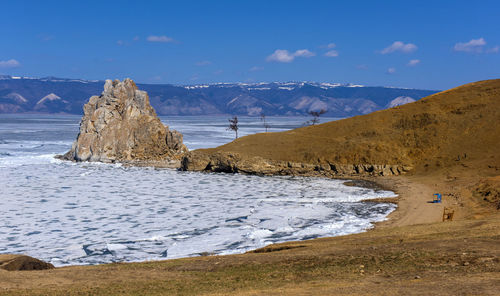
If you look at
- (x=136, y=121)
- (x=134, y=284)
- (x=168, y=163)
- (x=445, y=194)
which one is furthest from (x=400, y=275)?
(x=136, y=121)

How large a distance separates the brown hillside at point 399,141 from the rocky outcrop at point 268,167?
0.09 metres

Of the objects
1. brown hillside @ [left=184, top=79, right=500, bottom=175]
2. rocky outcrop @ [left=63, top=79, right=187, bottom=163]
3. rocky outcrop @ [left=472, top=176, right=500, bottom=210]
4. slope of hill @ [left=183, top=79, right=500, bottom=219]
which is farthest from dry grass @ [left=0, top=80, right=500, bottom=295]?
rocky outcrop @ [left=63, top=79, right=187, bottom=163]

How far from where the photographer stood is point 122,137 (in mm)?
54906

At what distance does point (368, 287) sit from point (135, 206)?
19542mm

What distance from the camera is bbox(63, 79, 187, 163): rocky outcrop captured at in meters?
54.1

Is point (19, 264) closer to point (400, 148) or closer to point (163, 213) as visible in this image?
point (163, 213)

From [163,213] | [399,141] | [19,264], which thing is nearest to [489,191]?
[163,213]

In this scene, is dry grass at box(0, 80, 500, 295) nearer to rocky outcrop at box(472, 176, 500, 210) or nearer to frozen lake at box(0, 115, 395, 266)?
rocky outcrop at box(472, 176, 500, 210)

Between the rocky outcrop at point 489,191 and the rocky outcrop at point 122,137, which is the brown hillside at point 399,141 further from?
the rocky outcrop at point 489,191

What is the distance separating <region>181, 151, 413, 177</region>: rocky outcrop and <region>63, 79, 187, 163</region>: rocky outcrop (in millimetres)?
8363

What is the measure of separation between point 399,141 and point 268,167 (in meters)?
12.4

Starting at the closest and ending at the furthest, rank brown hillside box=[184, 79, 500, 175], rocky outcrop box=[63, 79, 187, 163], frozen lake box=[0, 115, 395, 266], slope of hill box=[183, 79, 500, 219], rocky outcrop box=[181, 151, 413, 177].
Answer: frozen lake box=[0, 115, 395, 266] → slope of hill box=[183, 79, 500, 219] → rocky outcrop box=[181, 151, 413, 177] → brown hillside box=[184, 79, 500, 175] → rocky outcrop box=[63, 79, 187, 163]

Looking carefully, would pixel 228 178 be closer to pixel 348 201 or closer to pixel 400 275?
pixel 348 201

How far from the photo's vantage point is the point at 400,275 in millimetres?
11070
